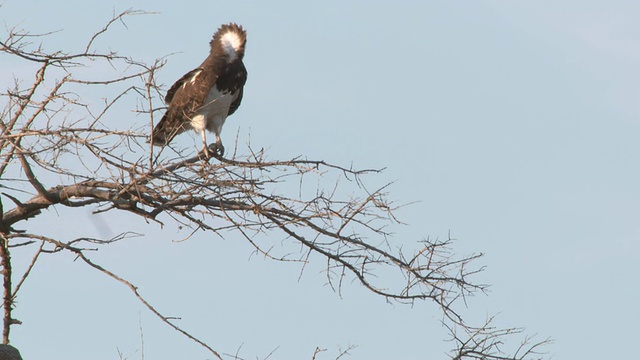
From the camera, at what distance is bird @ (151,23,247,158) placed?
8555mm

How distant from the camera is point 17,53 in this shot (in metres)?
5.51

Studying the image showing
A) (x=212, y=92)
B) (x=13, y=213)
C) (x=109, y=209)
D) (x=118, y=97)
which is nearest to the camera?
(x=118, y=97)

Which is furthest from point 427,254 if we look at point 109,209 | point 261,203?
point 109,209

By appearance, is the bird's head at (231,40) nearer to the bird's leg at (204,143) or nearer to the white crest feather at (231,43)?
the white crest feather at (231,43)

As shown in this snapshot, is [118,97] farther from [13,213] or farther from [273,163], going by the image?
[13,213]

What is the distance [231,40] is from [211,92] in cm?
84

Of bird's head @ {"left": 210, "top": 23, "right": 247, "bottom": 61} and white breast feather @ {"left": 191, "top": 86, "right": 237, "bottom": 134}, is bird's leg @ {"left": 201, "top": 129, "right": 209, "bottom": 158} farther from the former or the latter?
bird's head @ {"left": 210, "top": 23, "right": 247, "bottom": 61}

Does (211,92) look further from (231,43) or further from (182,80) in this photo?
(231,43)

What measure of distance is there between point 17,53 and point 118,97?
2.35ft

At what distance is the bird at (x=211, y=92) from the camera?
855 centimetres

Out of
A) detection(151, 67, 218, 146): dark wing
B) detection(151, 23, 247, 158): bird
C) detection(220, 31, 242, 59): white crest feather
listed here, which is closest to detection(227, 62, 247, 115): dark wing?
detection(151, 23, 247, 158): bird

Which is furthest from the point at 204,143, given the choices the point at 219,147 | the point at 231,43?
the point at 231,43

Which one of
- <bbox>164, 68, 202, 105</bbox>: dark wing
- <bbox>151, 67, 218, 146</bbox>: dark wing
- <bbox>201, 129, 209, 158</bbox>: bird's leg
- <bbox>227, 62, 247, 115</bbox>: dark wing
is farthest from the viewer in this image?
<bbox>227, 62, 247, 115</bbox>: dark wing

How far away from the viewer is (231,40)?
30.4 feet
